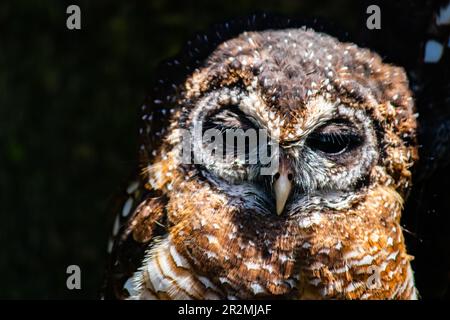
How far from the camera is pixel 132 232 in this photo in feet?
10.3

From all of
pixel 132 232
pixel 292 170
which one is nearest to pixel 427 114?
pixel 292 170

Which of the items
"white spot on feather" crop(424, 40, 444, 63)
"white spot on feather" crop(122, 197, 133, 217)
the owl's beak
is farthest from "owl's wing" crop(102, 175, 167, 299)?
"white spot on feather" crop(424, 40, 444, 63)

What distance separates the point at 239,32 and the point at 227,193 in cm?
69

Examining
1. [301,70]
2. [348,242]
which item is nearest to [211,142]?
[301,70]

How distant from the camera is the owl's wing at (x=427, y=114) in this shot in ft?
9.74

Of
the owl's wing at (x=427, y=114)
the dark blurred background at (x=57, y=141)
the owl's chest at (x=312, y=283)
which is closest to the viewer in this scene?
the owl's chest at (x=312, y=283)

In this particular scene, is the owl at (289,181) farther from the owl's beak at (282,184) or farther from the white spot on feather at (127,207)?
the white spot on feather at (127,207)

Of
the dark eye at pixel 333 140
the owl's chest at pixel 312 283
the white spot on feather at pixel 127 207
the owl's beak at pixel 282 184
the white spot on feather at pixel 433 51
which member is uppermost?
the white spot on feather at pixel 433 51

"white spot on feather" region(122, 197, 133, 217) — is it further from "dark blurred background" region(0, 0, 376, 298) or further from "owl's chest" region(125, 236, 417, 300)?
"dark blurred background" region(0, 0, 376, 298)

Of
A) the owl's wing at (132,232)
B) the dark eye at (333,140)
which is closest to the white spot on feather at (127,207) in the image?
the owl's wing at (132,232)

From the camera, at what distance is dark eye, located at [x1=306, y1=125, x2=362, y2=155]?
8.87 ft

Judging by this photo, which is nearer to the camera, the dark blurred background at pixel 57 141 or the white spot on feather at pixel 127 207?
the white spot on feather at pixel 127 207

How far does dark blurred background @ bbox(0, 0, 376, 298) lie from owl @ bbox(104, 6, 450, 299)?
2280mm

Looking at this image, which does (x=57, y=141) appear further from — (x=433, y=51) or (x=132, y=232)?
(x=433, y=51)
